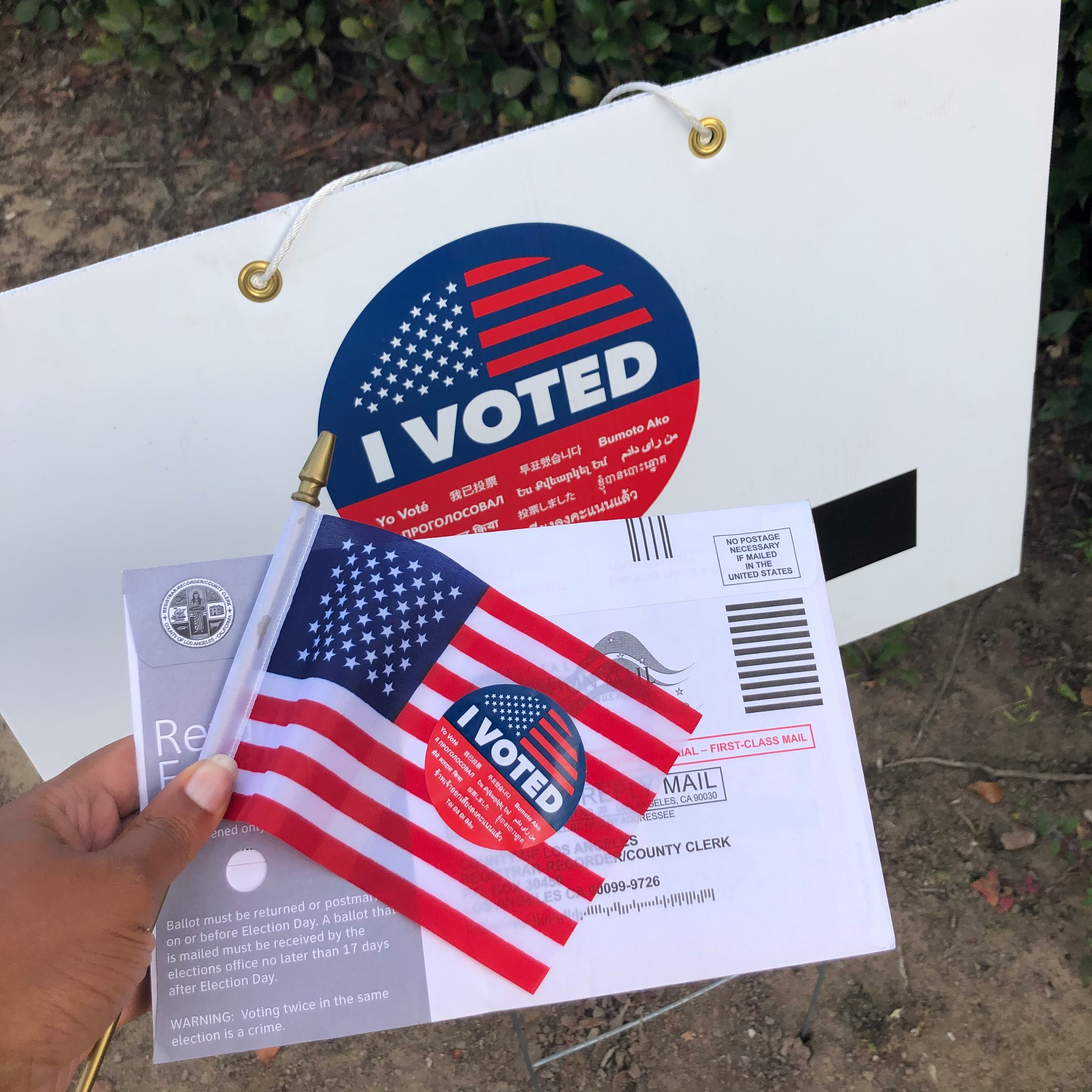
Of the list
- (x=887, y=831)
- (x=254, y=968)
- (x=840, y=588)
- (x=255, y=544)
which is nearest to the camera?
(x=254, y=968)

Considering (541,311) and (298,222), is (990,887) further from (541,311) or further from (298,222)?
(298,222)

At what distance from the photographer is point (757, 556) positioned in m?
0.96

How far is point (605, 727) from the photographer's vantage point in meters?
0.92

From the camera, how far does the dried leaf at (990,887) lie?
1875mm

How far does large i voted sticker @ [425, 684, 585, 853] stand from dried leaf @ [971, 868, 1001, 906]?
1420 mm

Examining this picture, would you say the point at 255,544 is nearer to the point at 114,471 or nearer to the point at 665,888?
the point at 114,471

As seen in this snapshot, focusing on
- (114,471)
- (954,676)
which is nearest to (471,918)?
(114,471)

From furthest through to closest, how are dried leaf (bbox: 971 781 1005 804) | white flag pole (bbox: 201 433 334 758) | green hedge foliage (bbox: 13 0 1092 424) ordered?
dried leaf (bbox: 971 781 1005 804)
green hedge foliage (bbox: 13 0 1092 424)
white flag pole (bbox: 201 433 334 758)

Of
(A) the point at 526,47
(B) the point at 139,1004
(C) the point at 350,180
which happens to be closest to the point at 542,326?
(C) the point at 350,180

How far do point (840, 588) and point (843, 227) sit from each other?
24.1 inches

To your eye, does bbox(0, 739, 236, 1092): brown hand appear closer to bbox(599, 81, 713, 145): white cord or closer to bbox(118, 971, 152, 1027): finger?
bbox(118, 971, 152, 1027): finger

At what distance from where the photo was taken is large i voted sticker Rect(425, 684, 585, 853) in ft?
2.94

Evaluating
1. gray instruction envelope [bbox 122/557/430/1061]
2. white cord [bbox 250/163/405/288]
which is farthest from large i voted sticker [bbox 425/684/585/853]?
white cord [bbox 250/163/405/288]

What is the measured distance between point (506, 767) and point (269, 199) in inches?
68.3
